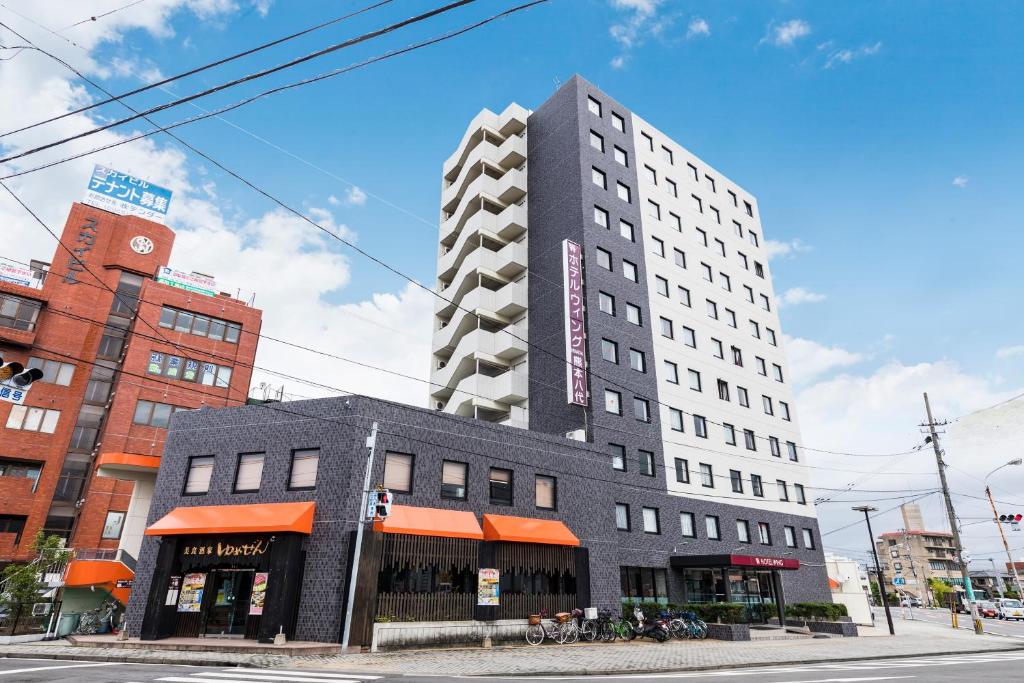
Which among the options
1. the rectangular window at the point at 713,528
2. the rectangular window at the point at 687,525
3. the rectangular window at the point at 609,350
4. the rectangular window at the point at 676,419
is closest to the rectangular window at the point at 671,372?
the rectangular window at the point at 676,419

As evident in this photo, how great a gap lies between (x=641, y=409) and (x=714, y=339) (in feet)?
35.3

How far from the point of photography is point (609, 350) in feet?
108

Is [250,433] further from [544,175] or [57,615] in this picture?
[544,175]

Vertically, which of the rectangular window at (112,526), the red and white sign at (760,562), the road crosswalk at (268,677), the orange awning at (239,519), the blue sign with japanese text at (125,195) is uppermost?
the blue sign with japanese text at (125,195)

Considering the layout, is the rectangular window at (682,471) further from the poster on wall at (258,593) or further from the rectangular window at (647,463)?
the poster on wall at (258,593)

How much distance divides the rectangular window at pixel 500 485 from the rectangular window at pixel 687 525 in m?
13.0

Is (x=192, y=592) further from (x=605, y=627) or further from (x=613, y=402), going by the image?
(x=613, y=402)

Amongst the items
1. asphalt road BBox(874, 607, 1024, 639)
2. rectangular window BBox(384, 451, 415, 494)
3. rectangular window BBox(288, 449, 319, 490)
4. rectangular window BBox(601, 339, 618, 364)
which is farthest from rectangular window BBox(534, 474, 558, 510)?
asphalt road BBox(874, 607, 1024, 639)

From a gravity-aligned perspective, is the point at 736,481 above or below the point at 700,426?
below

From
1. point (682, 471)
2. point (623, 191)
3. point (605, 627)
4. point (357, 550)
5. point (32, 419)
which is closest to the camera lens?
point (357, 550)

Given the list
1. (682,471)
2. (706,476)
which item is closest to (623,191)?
(682,471)

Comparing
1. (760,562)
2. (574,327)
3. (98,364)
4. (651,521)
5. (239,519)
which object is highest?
(574,327)

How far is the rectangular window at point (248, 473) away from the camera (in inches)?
844

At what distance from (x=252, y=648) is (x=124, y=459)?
1247cm
